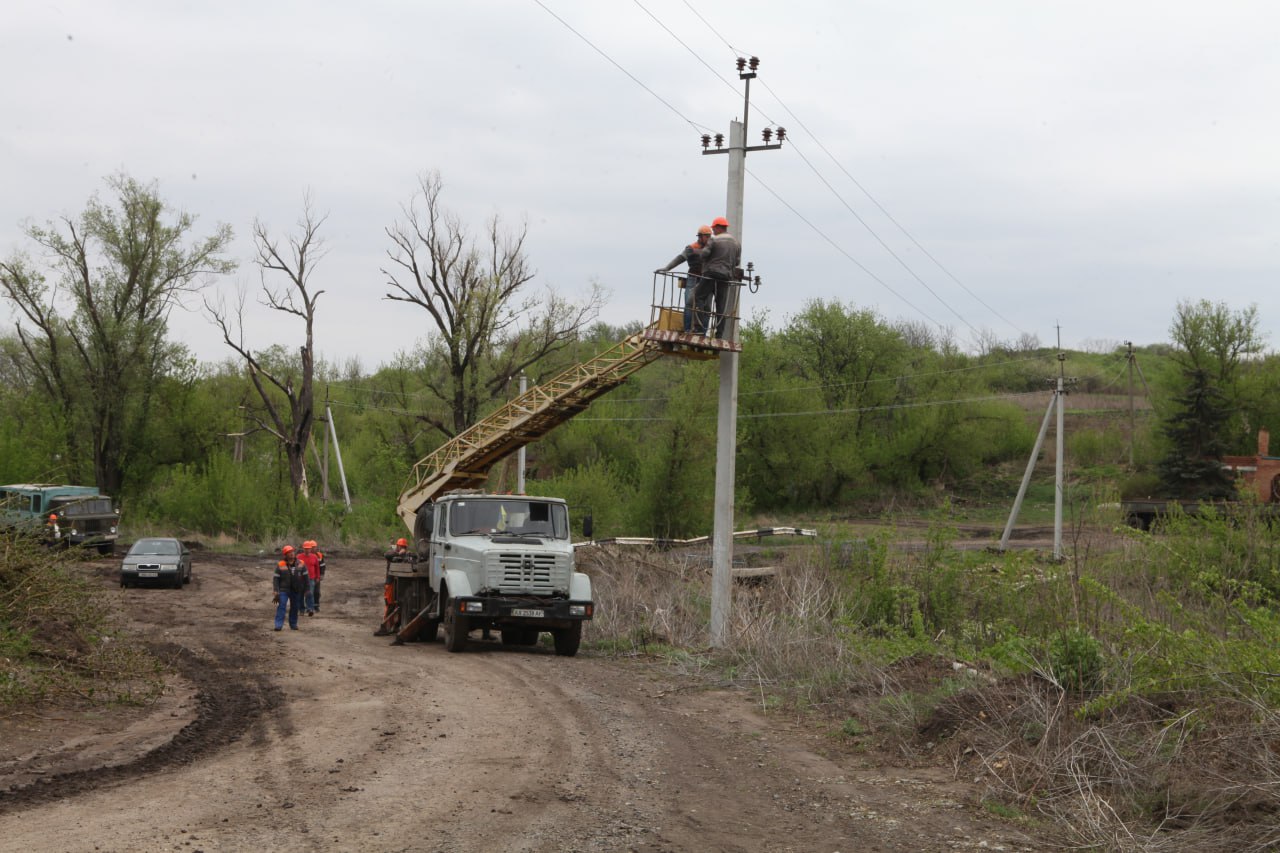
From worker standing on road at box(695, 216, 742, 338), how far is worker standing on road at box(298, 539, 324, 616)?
1142 cm

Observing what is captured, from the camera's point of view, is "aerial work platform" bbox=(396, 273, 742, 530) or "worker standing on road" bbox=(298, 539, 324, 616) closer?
"aerial work platform" bbox=(396, 273, 742, 530)

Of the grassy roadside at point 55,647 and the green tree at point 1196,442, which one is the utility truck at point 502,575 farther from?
the green tree at point 1196,442

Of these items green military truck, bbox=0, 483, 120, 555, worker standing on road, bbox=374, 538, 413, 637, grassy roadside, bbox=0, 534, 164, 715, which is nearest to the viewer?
grassy roadside, bbox=0, 534, 164, 715

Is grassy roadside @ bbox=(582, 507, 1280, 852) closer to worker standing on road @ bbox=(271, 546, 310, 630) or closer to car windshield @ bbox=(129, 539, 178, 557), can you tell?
worker standing on road @ bbox=(271, 546, 310, 630)

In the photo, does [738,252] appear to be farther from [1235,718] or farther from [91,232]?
[91,232]

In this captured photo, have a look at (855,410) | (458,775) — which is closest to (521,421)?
(458,775)

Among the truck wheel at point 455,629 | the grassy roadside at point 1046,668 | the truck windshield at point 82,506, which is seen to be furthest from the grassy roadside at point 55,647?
the truck windshield at point 82,506

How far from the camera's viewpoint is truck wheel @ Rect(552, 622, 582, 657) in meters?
18.2

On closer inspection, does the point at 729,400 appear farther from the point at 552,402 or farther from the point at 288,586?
the point at 288,586

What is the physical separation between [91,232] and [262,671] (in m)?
40.1

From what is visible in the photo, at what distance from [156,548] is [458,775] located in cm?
2667

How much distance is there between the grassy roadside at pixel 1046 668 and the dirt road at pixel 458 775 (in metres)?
0.55

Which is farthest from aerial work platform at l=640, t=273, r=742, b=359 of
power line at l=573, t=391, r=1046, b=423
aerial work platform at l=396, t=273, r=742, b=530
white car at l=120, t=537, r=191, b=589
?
power line at l=573, t=391, r=1046, b=423

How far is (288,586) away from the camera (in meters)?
22.3
